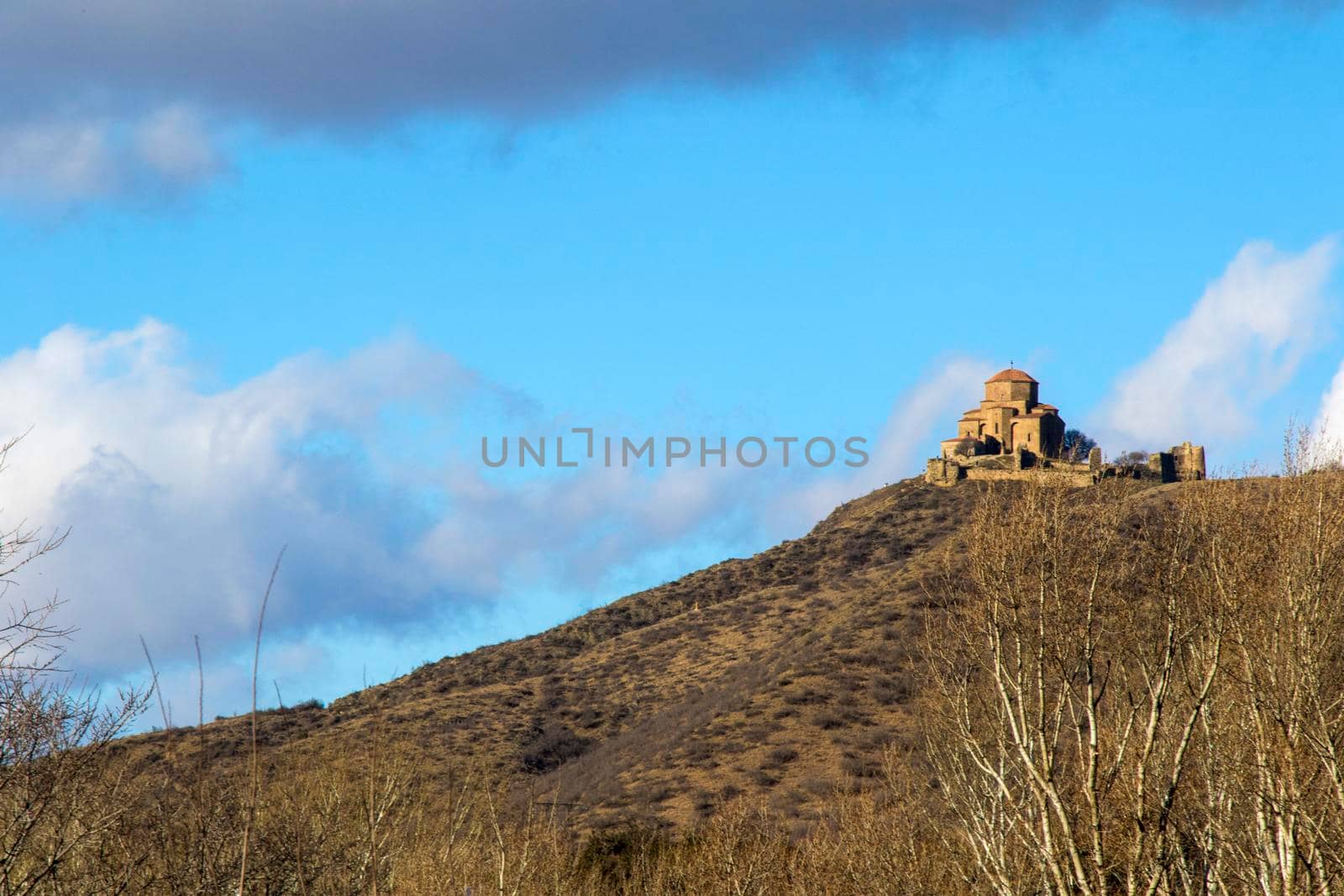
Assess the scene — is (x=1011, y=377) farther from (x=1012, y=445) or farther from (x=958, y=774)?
(x=958, y=774)

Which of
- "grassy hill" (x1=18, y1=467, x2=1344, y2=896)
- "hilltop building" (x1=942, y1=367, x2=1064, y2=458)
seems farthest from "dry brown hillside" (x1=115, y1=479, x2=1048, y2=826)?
"hilltop building" (x1=942, y1=367, x2=1064, y2=458)

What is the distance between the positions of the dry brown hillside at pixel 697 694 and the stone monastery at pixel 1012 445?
3.16 m

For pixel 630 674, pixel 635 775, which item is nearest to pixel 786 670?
pixel 635 775

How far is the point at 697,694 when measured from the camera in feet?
217

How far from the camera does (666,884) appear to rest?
35062mm

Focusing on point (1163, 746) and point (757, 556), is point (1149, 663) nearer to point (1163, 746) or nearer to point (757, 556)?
point (1163, 746)

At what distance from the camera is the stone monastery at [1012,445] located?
97438 millimetres

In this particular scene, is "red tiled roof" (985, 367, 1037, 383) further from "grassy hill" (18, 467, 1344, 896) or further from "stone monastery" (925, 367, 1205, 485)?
"grassy hill" (18, 467, 1344, 896)

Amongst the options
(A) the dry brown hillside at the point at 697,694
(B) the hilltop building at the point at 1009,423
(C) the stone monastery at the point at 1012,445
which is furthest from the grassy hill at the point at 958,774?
(B) the hilltop building at the point at 1009,423

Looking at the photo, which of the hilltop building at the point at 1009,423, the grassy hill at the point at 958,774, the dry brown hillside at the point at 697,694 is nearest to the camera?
the grassy hill at the point at 958,774

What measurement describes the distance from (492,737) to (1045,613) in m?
42.3

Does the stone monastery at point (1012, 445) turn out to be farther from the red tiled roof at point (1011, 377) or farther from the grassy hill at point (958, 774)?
the grassy hill at point (958, 774)

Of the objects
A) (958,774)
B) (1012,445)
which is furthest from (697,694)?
(1012,445)

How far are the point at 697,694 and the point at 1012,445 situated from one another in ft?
163
